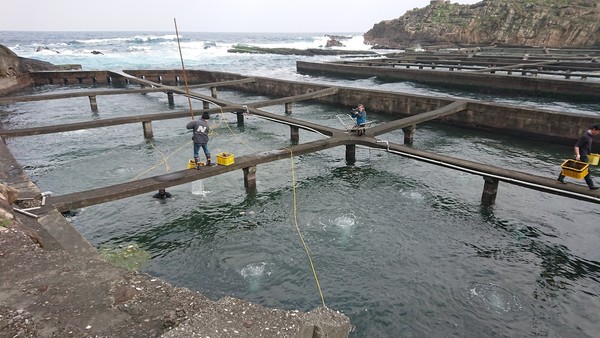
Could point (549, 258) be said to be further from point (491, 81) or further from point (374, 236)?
point (491, 81)

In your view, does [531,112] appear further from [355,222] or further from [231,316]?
[231,316]

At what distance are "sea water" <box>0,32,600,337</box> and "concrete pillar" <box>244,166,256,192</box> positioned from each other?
1.26ft

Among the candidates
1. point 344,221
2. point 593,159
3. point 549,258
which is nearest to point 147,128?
point 344,221

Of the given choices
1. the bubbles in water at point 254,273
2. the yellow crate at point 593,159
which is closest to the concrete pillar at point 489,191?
the yellow crate at point 593,159

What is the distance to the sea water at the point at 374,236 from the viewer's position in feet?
24.4

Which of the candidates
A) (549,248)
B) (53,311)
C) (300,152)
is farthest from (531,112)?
(53,311)

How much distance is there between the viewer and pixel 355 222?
420 inches

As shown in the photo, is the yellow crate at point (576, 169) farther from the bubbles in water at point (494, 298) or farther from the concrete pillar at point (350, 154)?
the concrete pillar at point (350, 154)

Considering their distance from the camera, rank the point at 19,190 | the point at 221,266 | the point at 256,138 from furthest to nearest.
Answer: the point at 256,138 → the point at 19,190 → the point at 221,266

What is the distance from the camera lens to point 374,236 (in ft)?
32.6

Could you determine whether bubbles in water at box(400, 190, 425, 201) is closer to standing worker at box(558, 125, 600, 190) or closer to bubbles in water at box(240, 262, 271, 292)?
standing worker at box(558, 125, 600, 190)

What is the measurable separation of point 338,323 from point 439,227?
22.9 feet

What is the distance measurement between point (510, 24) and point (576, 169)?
261 feet

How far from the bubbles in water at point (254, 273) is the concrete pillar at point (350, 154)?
764 cm
